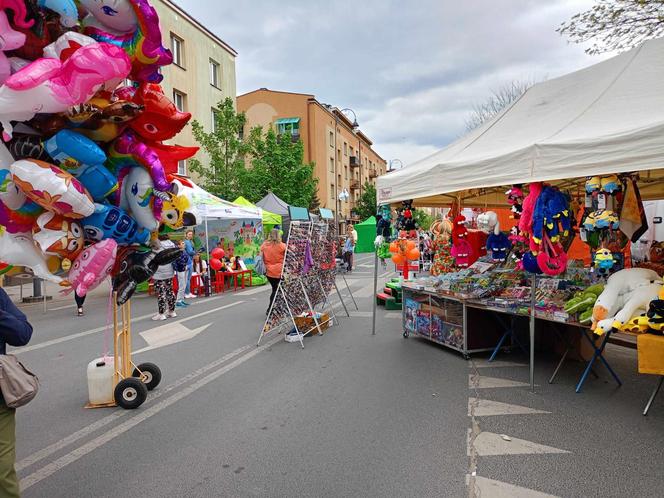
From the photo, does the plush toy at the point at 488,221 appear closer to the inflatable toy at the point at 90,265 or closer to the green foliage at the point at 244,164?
the inflatable toy at the point at 90,265

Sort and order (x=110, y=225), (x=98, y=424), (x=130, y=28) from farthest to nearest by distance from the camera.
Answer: (x=98, y=424)
(x=110, y=225)
(x=130, y=28)


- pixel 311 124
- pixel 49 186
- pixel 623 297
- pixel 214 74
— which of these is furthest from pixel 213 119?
pixel 623 297

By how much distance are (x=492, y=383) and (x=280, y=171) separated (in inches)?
869

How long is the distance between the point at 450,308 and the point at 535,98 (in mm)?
3064

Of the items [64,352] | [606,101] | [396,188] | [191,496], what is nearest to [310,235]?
[396,188]

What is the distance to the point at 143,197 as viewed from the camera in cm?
354

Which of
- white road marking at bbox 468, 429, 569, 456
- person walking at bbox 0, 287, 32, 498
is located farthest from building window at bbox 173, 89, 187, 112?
white road marking at bbox 468, 429, 569, 456

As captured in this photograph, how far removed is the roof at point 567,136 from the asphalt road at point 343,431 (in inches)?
89.6

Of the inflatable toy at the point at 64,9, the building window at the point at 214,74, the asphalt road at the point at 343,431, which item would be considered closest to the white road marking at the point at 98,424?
the asphalt road at the point at 343,431

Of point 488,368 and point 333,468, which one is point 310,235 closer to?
point 488,368

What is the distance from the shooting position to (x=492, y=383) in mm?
5215

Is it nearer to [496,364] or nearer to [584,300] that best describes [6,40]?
[584,300]

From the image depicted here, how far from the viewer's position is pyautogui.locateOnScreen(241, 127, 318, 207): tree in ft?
81.4

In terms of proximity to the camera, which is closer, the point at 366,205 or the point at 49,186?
the point at 49,186
